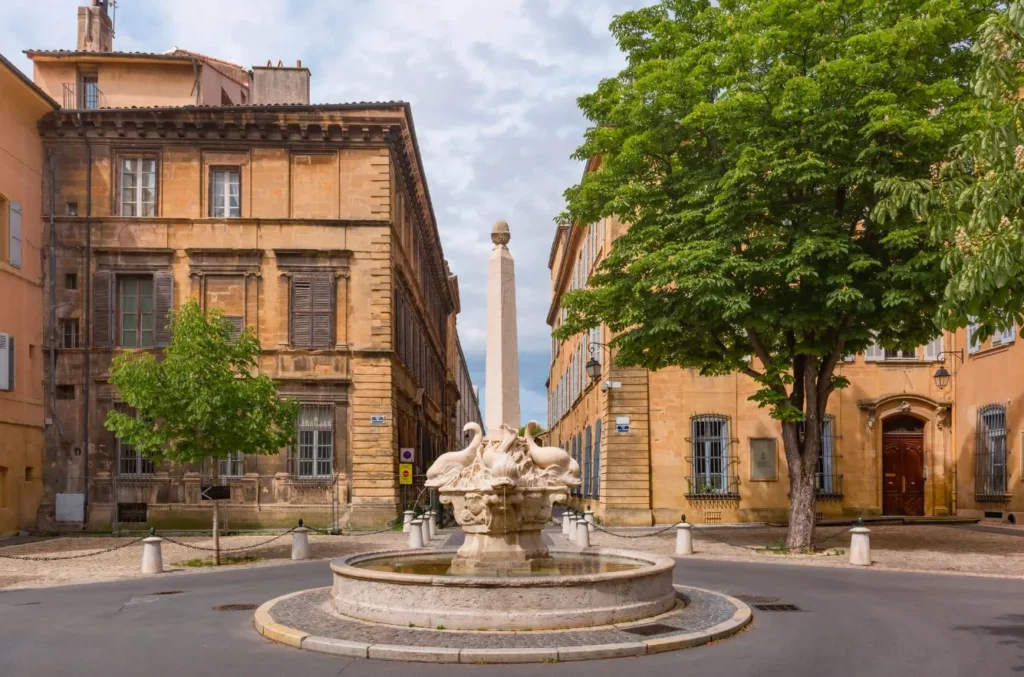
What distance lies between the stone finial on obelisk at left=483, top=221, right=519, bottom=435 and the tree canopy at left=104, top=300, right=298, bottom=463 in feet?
24.0

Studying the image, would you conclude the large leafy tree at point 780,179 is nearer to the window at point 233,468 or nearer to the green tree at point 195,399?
the green tree at point 195,399

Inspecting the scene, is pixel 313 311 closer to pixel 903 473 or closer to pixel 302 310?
pixel 302 310

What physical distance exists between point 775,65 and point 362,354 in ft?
48.0

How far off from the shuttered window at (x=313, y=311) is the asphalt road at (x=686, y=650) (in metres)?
12.5

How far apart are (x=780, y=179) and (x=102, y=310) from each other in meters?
19.6

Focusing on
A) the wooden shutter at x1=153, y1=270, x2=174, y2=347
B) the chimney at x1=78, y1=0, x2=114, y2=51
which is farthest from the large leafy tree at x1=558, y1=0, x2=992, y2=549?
the chimney at x1=78, y1=0, x2=114, y2=51

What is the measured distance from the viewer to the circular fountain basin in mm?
10547

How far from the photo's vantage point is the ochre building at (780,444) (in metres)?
29.1

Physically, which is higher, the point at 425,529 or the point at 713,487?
the point at 713,487

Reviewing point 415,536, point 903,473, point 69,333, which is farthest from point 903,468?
point 69,333

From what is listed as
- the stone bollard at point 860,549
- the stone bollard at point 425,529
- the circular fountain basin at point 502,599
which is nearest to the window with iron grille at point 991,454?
the stone bollard at point 860,549

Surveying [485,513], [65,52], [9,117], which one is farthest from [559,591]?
[65,52]

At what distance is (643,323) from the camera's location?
20.3m

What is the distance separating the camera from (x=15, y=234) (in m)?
27.1
